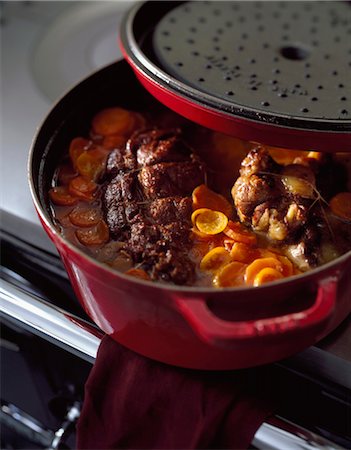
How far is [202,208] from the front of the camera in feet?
3.00

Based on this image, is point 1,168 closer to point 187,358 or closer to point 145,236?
point 145,236

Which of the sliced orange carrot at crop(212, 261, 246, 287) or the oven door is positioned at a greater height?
the sliced orange carrot at crop(212, 261, 246, 287)

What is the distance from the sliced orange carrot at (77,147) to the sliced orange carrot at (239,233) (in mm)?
276

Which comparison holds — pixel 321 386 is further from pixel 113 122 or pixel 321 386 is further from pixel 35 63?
pixel 35 63

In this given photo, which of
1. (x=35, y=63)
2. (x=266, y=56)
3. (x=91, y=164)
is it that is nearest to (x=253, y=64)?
(x=266, y=56)

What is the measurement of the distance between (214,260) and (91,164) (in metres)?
0.27

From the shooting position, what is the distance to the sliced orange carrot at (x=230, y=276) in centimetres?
83

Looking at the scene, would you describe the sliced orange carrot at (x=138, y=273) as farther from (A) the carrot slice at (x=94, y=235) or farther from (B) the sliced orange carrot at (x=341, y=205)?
(B) the sliced orange carrot at (x=341, y=205)

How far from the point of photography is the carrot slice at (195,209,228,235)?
88 cm

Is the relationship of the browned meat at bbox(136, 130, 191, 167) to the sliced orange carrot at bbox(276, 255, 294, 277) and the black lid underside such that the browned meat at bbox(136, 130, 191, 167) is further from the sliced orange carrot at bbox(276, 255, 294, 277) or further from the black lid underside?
the sliced orange carrot at bbox(276, 255, 294, 277)

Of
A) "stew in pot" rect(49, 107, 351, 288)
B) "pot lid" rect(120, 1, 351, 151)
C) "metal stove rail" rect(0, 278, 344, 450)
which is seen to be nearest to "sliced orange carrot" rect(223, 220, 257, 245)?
"stew in pot" rect(49, 107, 351, 288)

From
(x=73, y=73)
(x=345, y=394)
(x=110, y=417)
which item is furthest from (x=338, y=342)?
(x=73, y=73)

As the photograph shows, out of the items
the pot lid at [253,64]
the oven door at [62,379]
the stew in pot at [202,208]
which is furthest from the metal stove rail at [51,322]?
the pot lid at [253,64]

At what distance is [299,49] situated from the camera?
3.32 feet
